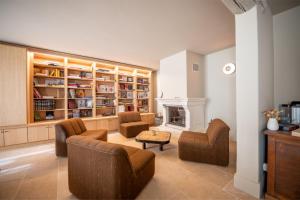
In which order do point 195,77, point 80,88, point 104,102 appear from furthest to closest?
→ point 104,102 → point 80,88 → point 195,77

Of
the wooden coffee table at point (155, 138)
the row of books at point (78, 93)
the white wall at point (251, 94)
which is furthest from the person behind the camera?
the row of books at point (78, 93)

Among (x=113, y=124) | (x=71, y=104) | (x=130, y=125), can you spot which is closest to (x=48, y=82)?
(x=71, y=104)

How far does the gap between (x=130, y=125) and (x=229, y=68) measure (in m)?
3.33

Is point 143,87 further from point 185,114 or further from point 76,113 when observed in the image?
point 76,113

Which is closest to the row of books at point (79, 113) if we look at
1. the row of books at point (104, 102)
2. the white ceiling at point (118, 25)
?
the row of books at point (104, 102)

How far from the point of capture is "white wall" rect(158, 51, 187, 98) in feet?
13.8

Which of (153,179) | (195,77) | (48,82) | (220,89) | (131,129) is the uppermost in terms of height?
(195,77)

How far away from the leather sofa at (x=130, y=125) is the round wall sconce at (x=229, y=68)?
287 centimetres

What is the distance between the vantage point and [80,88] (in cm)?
456

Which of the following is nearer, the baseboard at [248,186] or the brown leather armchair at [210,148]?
the baseboard at [248,186]

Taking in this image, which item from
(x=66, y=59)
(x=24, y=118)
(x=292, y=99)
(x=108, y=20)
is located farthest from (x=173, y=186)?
(x=66, y=59)

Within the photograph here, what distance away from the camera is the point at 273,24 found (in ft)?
7.32

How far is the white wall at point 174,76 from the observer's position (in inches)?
165

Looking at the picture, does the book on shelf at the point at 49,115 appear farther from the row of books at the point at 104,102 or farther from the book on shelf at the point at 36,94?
the row of books at the point at 104,102
